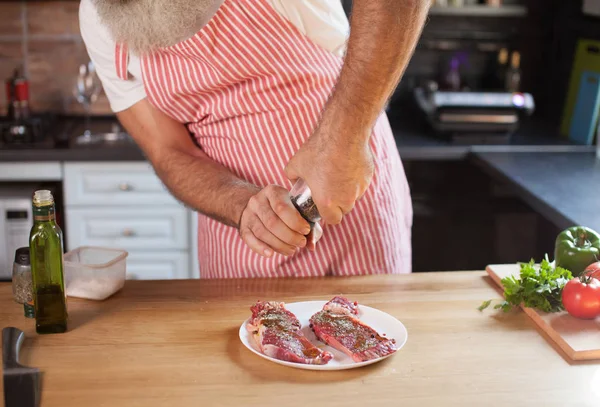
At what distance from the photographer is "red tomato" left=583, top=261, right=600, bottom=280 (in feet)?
4.59

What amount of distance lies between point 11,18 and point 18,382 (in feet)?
8.08

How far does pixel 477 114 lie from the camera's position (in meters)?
2.93

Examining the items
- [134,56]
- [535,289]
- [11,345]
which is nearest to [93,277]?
[11,345]

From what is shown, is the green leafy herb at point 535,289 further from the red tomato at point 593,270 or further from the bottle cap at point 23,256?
the bottle cap at point 23,256

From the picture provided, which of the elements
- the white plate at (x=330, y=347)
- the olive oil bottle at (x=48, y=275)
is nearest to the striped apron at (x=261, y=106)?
the white plate at (x=330, y=347)

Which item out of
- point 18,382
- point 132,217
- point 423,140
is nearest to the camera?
point 18,382

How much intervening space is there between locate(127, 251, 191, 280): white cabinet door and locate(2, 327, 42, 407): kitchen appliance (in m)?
1.69

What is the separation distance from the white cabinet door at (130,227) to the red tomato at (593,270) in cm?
171

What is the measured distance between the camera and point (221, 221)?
163cm

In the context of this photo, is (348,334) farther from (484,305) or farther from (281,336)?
(484,305)

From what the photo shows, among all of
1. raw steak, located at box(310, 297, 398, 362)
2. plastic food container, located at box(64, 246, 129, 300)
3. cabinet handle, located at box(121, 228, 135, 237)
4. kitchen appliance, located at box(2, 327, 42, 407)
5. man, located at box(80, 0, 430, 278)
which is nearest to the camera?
kitchen appliance, located at box(2, 327, 42, 407)

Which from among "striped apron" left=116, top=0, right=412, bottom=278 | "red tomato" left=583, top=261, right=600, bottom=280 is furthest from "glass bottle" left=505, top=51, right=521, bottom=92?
"red tomato" left=583, top=261, right=600, bottom=280

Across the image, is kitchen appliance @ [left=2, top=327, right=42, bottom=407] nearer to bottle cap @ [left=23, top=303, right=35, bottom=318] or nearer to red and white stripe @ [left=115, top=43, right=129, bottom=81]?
bottle cap @ [left=23, top=303, right=35, bottom=318]

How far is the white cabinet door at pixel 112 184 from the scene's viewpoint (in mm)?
2773
